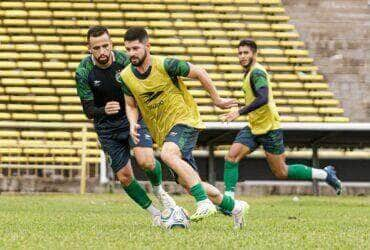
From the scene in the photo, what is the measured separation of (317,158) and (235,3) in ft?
25.1

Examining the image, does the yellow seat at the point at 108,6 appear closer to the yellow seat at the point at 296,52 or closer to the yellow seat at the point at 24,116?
the yellow seat at the point at 24,116

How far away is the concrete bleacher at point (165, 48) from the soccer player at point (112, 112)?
42.3 feet

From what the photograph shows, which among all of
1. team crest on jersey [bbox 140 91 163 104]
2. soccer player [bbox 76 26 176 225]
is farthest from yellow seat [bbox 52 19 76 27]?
team crest on jersey [bbox 140 91 163 104]

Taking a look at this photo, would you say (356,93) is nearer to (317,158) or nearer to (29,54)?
(317,158)

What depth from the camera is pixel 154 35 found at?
25016mm

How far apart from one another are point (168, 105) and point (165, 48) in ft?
51.9

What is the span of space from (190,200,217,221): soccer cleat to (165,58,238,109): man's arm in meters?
0.80

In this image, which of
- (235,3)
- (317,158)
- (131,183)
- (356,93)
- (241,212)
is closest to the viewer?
(241,212)

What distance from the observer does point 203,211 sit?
7.89 m

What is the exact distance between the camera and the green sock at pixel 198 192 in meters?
8.11

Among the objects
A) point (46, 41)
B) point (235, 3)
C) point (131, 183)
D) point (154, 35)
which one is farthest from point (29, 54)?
point (131, 183)

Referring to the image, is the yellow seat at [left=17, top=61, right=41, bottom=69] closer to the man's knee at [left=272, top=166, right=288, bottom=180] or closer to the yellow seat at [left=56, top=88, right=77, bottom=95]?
the yellow seat at [left=56, top=88, right=77, bottom=95]

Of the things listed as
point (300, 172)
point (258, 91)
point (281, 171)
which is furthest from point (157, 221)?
point (300, 172)

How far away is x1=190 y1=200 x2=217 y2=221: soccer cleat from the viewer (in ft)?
25.8
